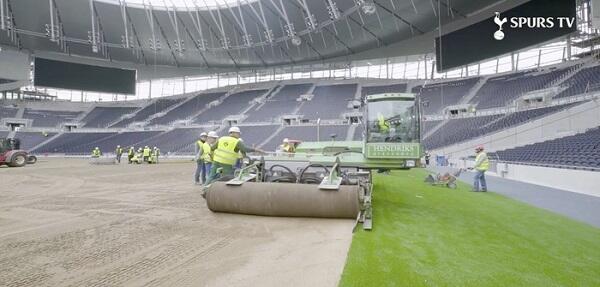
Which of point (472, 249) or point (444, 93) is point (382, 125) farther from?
point (444, 93)

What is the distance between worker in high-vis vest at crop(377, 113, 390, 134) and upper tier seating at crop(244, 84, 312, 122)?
1252 inches

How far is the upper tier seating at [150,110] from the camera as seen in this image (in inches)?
1858

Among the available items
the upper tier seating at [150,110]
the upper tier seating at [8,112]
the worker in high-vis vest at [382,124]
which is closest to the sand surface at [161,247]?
the worker in high-vis vest at [382,124]

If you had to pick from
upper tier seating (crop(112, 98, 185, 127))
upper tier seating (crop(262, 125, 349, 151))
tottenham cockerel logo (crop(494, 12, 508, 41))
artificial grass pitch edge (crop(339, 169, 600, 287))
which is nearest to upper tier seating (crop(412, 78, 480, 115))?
tottenham cockerel logo (crop(494, 12, 508, 41))

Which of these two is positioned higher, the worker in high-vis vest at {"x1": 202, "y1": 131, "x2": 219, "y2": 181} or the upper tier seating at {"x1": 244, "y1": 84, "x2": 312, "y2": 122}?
the upper tier seating at {"x1": 244, "y1": 84, "x2": 312, "y2": 122}

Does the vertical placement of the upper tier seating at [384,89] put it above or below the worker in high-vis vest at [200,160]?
→ above

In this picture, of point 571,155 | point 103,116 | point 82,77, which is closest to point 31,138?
point 103,116

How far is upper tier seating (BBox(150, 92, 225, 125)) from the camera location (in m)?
45.6

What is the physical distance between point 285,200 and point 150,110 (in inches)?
1965

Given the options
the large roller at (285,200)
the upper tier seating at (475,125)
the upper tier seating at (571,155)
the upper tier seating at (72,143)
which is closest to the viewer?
the large roller at (285,200)

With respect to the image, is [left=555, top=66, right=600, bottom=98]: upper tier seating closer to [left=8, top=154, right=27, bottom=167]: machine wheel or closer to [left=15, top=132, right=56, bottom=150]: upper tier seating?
[left=8, top=154, right=27, bottom=167]: machine wheel

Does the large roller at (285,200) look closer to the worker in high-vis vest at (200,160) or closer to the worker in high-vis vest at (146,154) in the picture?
the worker in high-vis vest at (200,160)

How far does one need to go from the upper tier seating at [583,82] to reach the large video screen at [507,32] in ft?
14.2

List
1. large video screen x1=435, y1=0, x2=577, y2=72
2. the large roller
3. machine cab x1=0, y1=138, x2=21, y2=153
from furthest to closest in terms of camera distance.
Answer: large video screen x1=435, y1=0, x2=577, y2=72 < machine cab x1=0, y1=138, x2=21, y2=153 < the large roller
